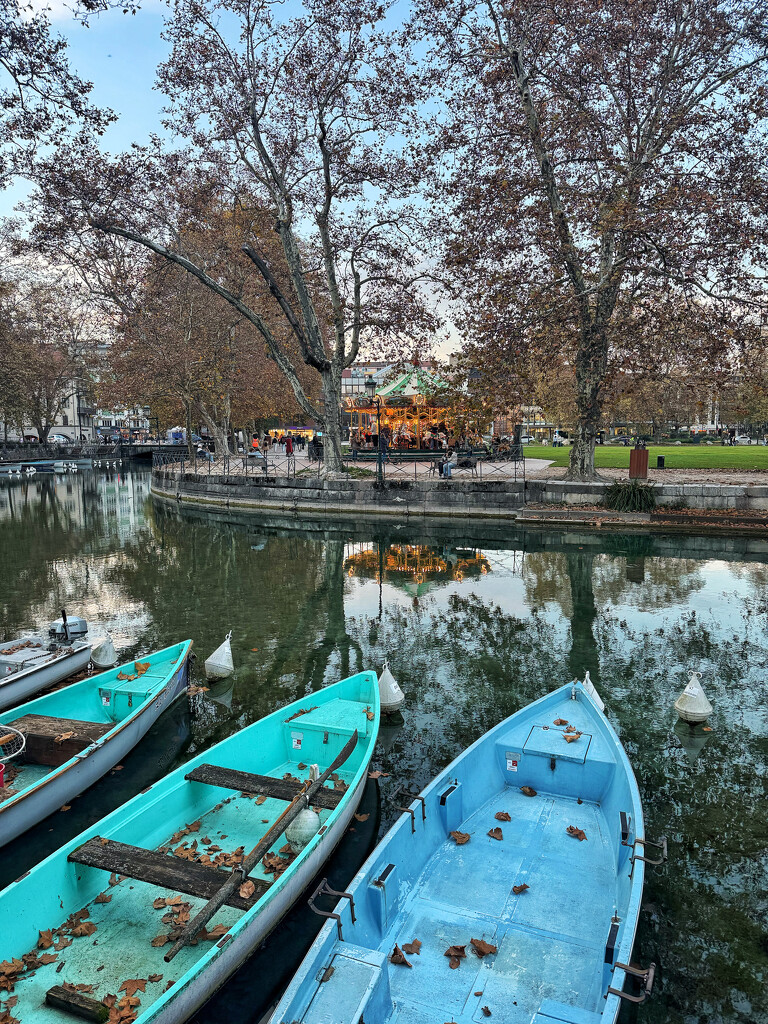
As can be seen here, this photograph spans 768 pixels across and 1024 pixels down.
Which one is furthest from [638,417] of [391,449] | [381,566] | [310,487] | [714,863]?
[714,863]

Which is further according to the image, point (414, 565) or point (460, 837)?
point (414, 565)

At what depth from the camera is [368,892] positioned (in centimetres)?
388

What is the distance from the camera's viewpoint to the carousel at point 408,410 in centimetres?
2156

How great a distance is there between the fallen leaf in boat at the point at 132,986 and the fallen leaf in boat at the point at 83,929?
1.76 ft

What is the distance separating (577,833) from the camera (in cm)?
499

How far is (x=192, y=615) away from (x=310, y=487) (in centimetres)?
1501

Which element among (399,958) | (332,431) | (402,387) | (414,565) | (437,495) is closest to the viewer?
(399,958)

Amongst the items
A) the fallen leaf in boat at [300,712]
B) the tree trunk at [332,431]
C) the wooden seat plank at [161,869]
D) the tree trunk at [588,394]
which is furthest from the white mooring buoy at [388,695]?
the tree trunk at [332,431]

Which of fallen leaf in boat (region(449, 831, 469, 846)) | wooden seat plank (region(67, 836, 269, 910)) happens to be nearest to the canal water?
wooden seat plank (region(67, 836, 269, 910))

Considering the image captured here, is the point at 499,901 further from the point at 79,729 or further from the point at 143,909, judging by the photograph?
the point at 79,729

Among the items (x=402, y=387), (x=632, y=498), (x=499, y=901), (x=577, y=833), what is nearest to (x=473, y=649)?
(x=577, y=833)

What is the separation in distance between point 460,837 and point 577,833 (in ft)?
3.07

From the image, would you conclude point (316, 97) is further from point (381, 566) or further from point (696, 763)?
point (696, 763)

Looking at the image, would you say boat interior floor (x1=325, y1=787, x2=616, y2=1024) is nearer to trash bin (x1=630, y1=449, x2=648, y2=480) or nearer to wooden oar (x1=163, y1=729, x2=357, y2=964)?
wooden oar (x1=163, y1=729, x2=357, y2=964)
